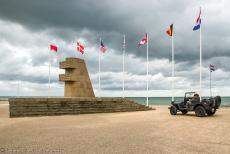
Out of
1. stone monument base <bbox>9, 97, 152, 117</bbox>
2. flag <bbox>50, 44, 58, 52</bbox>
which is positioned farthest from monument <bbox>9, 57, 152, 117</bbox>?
flag <bbox>50, 44, 58, 52</bbox>

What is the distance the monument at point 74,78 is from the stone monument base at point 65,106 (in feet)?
18.9

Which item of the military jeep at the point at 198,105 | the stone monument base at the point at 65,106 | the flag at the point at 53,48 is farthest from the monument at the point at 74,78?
the military jeep at the point at 198,105

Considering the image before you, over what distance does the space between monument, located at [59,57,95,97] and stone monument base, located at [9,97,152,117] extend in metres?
5.75

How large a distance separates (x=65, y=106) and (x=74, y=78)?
848 centimetres

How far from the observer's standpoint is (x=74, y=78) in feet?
99.7

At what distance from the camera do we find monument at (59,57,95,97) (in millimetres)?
30375

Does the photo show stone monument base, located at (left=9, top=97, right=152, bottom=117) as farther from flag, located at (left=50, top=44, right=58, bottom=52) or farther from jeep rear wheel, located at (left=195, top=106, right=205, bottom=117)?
jeep rear wheel, located at (left=195, top=106, right=205, bottom=117)

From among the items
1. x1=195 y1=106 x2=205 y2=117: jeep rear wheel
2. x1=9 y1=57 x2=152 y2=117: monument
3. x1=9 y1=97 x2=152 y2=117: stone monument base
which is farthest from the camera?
x1=9 y1=57 x2=152 y2=117: monument

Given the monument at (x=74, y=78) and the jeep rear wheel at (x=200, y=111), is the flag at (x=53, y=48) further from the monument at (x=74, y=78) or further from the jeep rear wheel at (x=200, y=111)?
the jeep rear wheel at (x=200, y=111)

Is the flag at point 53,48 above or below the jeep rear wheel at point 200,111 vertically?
above

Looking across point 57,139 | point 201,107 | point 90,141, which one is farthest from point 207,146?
point 201,107

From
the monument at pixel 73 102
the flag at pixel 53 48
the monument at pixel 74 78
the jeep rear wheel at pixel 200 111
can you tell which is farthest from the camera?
the monument at pixel 74 78

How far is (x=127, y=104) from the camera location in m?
27.1

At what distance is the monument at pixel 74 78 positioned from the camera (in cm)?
3038
